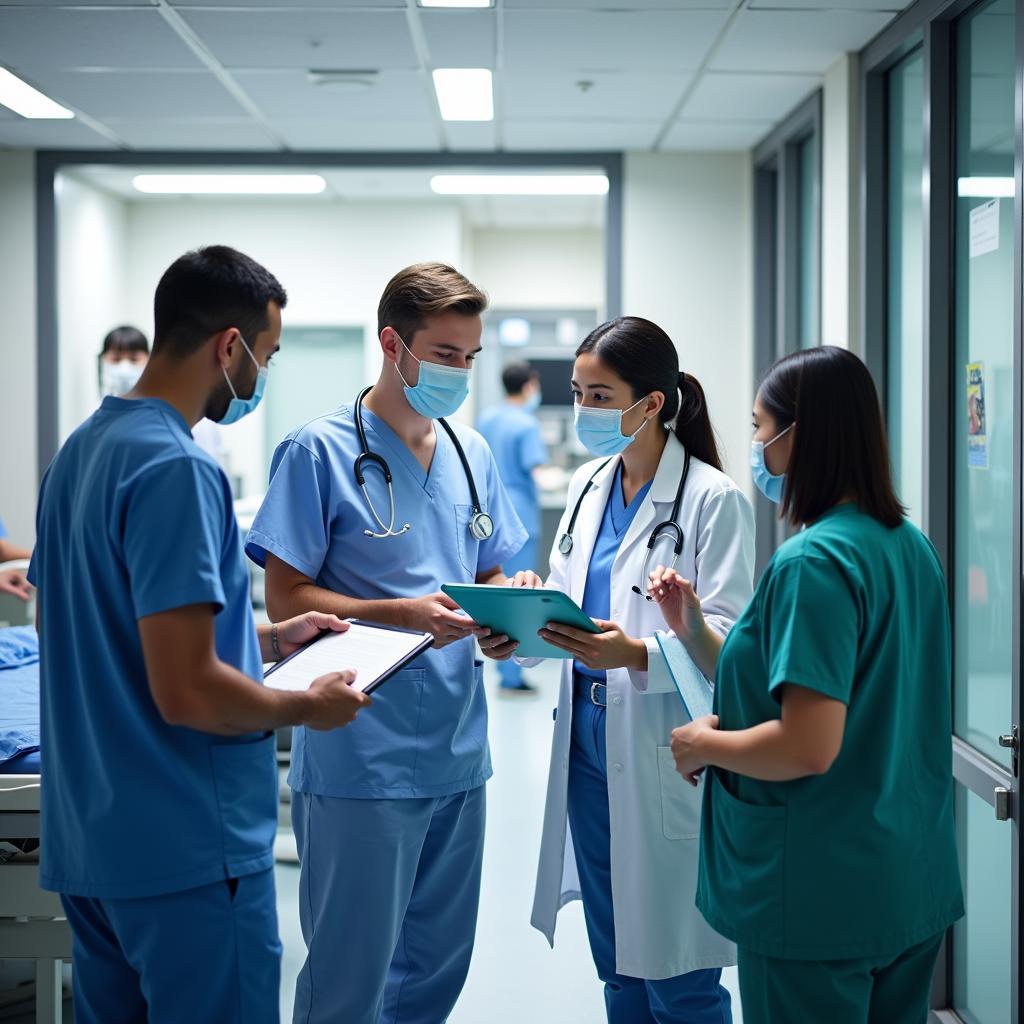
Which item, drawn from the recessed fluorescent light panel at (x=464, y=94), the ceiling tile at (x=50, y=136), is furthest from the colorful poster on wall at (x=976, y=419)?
the ceiling tile at (x=50, y=136)

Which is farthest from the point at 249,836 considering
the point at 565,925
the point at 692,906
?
the point at 565,925

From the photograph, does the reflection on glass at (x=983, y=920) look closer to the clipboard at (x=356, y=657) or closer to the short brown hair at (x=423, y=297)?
the clipboard at (x=356, y=657)

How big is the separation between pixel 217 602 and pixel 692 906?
97cm

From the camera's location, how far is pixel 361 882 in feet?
5.73

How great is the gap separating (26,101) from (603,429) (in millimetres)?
2861

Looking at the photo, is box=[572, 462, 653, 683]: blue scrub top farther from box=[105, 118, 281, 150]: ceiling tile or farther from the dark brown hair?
box=[105, 118, 281, 150]: ceiling tile

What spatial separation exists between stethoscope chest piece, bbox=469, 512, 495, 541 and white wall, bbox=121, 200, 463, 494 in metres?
5.12

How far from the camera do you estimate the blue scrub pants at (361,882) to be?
1749 mm

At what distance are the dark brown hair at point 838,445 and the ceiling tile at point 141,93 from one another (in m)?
2.73

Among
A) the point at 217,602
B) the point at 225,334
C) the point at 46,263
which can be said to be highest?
the point at 46,263

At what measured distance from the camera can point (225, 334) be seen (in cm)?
137

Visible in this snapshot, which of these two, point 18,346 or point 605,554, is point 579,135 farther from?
point 605,554

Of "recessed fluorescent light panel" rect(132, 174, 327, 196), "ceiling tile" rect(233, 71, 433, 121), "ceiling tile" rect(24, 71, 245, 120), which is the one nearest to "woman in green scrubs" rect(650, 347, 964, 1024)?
"ceiling tile" rect(233, 71, 433, 121)

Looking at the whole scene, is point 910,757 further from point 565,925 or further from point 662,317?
point 662,317
